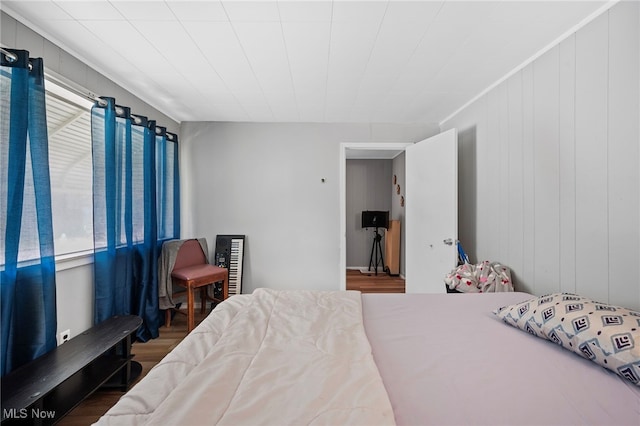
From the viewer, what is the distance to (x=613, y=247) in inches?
58.6

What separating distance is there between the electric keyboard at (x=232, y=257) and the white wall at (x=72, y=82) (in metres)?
1.46

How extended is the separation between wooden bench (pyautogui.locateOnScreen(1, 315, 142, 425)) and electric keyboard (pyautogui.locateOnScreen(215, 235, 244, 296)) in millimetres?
1372

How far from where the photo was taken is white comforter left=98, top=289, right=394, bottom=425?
747 millimetres

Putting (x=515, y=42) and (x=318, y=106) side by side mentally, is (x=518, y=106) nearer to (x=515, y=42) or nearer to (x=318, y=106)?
(x=515, y=42)

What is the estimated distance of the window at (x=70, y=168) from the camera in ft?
6.58

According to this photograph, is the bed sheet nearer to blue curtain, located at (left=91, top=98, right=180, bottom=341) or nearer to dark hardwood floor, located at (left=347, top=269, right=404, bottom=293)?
blue curtain, located at (left=91, top=98, right=180, bottom=341)

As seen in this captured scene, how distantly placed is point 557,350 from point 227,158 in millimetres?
3558

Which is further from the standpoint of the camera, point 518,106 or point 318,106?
point 318,106

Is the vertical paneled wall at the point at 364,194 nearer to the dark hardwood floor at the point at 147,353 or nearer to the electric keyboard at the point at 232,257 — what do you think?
the dark hardwood floor at the point at 147,353

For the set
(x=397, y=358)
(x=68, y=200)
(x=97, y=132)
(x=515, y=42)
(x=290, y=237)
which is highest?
(x=515, y=42)

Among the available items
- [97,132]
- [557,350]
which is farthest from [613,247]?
[97,132]

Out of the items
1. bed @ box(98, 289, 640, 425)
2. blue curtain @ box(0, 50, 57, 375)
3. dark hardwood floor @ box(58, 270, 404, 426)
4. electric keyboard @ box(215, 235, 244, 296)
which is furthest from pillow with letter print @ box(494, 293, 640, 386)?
electric keyboard @ box(215, 235, 244, 296)

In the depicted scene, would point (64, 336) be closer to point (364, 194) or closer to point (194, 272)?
point (194, 272)

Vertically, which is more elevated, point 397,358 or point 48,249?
point 48,249
